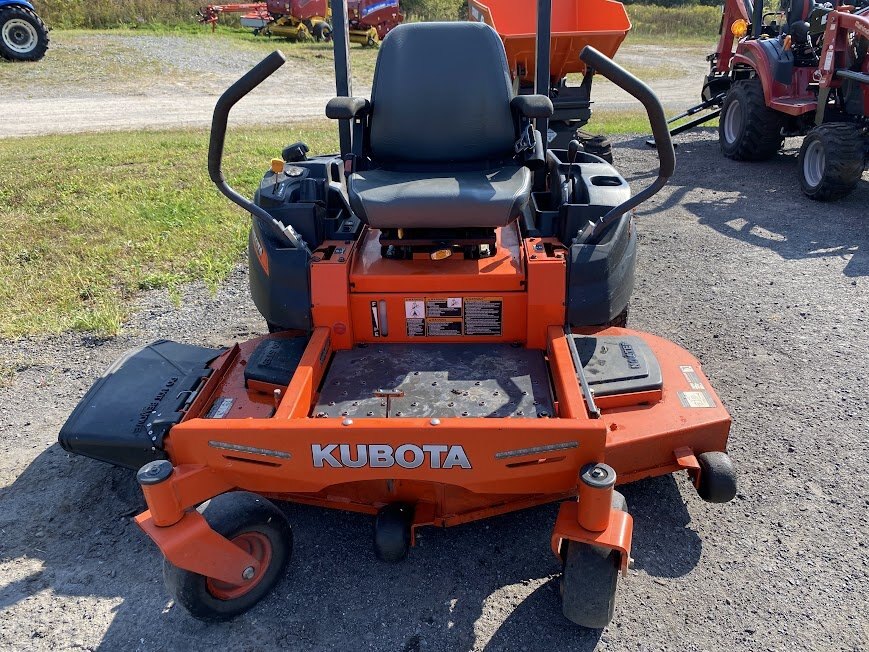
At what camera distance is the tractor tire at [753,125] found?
8.10 m

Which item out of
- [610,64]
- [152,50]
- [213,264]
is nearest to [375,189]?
[610,64]

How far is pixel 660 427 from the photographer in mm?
2648

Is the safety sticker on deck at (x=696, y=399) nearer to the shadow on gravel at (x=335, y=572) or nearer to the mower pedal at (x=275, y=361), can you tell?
the shadow on gravel at (x=335, y=572)

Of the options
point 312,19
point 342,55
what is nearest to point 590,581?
point 342,55

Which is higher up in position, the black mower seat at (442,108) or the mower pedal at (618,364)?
the black mower seat at (442,108)

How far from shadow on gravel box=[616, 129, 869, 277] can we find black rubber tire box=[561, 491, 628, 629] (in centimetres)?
405

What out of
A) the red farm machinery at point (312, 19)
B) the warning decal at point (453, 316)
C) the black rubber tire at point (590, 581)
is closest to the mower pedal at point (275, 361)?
the warning decal at point (453, 316)

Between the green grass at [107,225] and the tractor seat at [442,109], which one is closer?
the tractor seat at [442,109]

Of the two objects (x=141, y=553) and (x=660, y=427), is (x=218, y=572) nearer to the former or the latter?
(x=141, y=553)

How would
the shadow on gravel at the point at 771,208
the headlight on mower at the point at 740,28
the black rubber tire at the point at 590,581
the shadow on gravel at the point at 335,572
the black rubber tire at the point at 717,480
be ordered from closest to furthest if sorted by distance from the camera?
the black rubber tire at the point at 590,581, the shadow on gravel at the point at 335,572, the black rubber tire at the point at 717,480, the shadow on gravel at the point at 771,208, the headlight on mower at the point at 740,28

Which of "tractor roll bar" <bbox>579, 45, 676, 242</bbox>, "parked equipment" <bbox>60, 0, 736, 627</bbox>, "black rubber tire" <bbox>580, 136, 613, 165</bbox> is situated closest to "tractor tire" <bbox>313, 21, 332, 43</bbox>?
"black rubber tire" <bbox>580, 136, 613, 165</bbox>

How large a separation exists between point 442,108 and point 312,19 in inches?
797

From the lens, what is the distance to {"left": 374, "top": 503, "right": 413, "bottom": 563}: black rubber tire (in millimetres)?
2420

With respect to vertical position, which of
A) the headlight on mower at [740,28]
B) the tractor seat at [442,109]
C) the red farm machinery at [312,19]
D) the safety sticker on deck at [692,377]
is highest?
the red farm machinery at [312,19]
